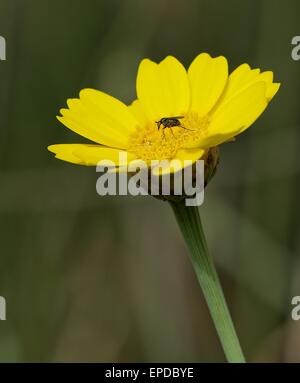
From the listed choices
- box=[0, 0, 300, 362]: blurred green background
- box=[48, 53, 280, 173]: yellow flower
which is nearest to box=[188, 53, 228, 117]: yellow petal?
box=[48, 53, 280, 173]: yellow flower

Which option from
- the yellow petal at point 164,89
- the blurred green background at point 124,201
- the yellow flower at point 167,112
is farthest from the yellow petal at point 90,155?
the blurred green background at point 124,201

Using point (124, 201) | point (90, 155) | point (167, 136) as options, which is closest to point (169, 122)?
point (167, 136)

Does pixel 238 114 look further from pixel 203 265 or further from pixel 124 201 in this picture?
pixel 124 201

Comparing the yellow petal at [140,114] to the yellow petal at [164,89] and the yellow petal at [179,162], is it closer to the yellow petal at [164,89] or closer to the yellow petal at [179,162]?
the yellow petal at [164,89]

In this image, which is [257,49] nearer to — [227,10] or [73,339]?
[227,10]

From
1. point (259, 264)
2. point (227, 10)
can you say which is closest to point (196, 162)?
point (259, 264)
